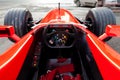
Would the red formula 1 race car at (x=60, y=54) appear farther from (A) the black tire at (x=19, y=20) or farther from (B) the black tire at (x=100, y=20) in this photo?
(B) the black tire at (x=100, y=20)

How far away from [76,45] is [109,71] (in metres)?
2.02

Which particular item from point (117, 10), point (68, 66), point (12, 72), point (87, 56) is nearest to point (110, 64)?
point (12, 72)

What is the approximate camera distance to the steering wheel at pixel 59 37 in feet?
14.1

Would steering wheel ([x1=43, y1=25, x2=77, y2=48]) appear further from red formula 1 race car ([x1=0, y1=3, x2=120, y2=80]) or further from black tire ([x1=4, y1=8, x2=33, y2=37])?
black tire ([x1=4, y1=8, x2=33, y2=37])

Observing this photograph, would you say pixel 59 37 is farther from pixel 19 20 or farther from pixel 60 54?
pixel 19 20

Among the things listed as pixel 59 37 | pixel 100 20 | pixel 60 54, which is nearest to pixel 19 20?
pixel 100 20

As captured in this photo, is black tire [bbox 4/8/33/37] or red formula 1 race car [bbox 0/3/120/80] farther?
black tire [bbox 4/8/33/37]

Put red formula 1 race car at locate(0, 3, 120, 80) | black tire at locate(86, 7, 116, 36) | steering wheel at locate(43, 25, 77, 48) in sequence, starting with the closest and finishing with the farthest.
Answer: red formula 1 race car at locate(0, 3, 120, 80)
steering wheel at locate(43, 25, 77, 48)
black tire at locate(86, 7, 116, 36)

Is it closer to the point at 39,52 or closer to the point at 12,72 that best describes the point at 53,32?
the point at 39,52

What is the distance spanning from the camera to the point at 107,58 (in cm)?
291

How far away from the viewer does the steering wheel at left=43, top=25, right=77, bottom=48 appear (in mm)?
4309

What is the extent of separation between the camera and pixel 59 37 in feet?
14.2

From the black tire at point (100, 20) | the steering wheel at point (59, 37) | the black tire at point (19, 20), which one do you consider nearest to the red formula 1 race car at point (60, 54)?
the steering wheel at point (59, 37)

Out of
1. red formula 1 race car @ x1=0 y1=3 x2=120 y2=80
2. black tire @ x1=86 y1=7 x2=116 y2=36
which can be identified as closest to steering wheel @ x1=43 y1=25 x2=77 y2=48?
red formula 1 race car @ x1=0 y1=3 x2=120 y2=80
